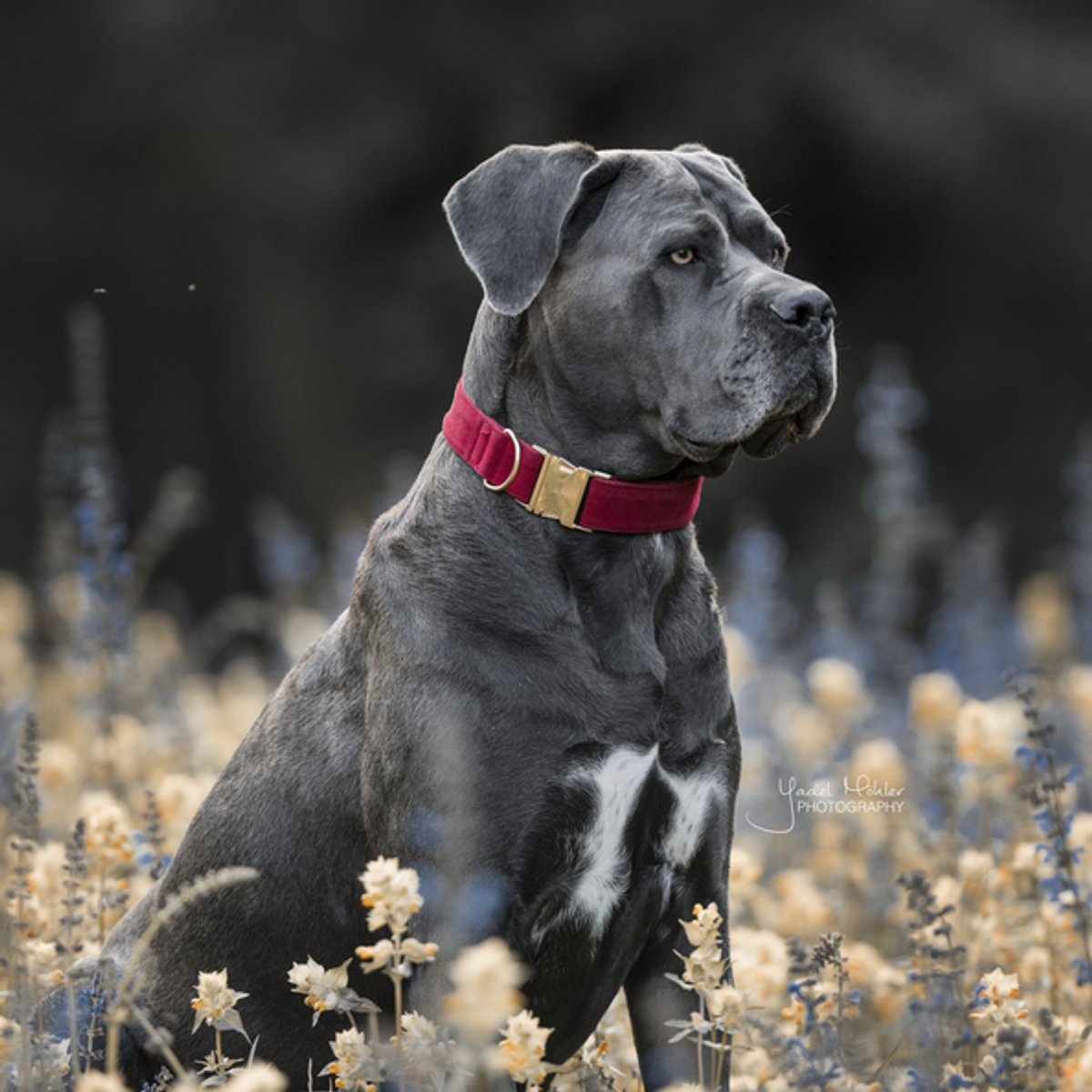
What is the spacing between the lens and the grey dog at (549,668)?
2.31 meters

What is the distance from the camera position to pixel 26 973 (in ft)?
6.30

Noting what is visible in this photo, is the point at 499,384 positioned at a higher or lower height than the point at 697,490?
higher

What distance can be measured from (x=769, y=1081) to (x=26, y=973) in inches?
51.1

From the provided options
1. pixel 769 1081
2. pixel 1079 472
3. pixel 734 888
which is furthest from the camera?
pixel 1079 472

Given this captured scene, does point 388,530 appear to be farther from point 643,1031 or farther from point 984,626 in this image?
point 984,626

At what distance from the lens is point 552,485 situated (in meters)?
2.49

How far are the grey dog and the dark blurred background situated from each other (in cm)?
711

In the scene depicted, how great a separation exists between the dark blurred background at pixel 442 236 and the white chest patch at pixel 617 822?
739 centimetres

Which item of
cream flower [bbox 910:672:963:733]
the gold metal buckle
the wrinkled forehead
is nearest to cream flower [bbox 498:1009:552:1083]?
the gold metal buckle

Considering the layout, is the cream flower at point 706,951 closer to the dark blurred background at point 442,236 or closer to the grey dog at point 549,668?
the grey dog at point 549,668

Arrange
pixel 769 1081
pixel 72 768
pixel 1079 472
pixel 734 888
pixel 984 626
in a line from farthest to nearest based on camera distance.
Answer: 1. pixel 1079 472
2. pixel 984 626
3. pixel 72 768
4. pixel 734 888
5. pixel 769 1081

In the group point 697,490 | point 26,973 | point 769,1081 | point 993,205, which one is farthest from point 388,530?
point 993,205

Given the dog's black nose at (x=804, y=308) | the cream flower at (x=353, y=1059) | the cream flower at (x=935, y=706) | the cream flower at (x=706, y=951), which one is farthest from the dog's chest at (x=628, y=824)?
the cream flower at (x=935, y=706)

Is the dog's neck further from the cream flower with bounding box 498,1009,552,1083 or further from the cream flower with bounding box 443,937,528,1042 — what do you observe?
the cream flower with bounding box 443,937,528,1042
